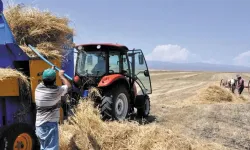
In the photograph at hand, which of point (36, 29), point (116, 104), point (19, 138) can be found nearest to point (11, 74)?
point (19, 138)

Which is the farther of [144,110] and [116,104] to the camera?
[144,110]

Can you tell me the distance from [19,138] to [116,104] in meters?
3.57

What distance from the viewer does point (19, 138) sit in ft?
16.5

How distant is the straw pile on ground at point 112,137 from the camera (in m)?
5.73

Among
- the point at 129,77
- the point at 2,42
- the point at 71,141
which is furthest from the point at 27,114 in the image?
the point at 129,77

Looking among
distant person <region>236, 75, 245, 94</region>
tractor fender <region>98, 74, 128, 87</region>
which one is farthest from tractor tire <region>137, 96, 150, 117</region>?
distant person <region>236, 75, 245, 94</region>

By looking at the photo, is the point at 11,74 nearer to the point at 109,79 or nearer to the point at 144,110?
the point at 109,79

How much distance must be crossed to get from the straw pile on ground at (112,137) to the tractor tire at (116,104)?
68.5 inches

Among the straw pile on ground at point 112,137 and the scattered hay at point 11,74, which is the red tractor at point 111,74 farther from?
the scattered hay at point 11,74

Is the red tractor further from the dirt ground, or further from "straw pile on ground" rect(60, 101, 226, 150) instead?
"straw pile on ground" rect(60, 101, 226, 150)

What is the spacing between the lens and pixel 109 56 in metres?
8.66

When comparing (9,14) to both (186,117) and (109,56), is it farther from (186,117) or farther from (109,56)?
(186,117)

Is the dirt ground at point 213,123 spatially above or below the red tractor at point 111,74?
below

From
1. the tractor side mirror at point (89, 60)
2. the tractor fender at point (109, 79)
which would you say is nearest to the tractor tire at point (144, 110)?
the tractor fender at point (109, 79)
